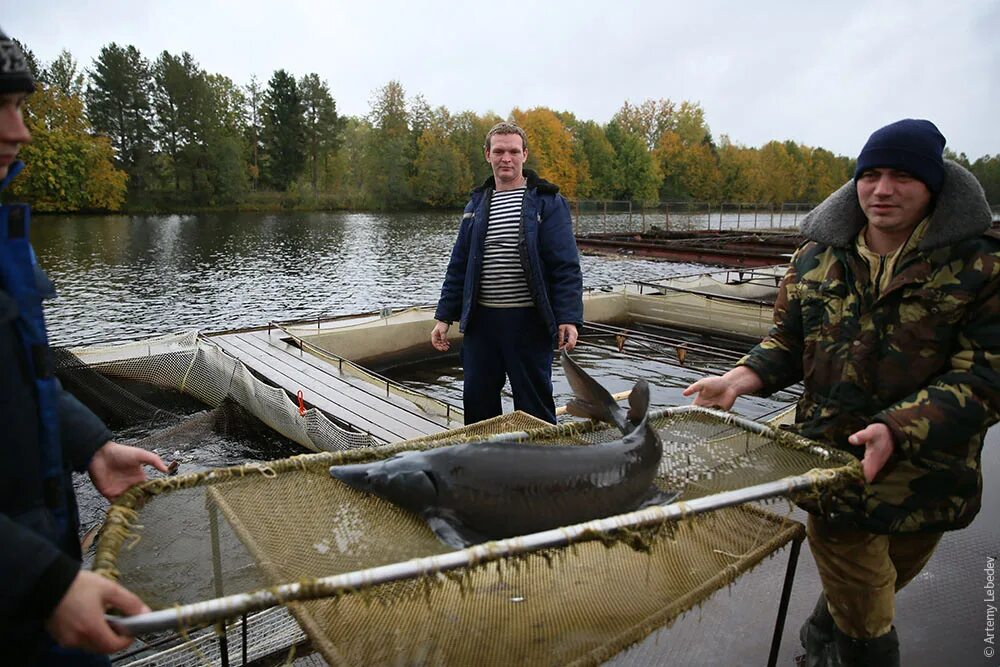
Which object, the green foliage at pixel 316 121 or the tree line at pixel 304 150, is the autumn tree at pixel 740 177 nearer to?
the tree line at pixel 304 150

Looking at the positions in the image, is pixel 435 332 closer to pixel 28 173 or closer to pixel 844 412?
pixel 844 412

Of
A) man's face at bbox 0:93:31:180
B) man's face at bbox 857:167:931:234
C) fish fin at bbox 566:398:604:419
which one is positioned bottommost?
fish fin at bbox 566:398:604:419

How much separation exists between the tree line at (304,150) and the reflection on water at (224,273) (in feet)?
40.2

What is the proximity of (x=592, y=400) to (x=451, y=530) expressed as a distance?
3.93 ft

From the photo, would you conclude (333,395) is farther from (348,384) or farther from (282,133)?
(282,133)

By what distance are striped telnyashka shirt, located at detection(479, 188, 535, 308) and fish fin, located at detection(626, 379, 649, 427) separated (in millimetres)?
1709

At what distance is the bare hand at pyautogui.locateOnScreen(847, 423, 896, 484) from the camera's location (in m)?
2.25

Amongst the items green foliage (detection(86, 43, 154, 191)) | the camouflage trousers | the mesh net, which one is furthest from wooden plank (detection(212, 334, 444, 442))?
green foliage (detection(86, 43, 154, 191))

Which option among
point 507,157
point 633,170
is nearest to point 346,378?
point 507,157

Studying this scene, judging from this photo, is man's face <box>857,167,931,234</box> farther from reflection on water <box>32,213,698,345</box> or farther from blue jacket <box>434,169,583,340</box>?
reflection on water <box>32,213,698,345</box>

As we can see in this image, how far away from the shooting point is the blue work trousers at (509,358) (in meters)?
4.73

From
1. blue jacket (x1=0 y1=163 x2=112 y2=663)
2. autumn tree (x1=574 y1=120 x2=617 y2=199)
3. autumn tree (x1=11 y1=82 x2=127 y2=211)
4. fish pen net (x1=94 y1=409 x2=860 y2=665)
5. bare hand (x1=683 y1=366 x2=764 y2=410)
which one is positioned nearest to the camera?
blue jacket (x1=0 y1=163 x2=112 y2=663)

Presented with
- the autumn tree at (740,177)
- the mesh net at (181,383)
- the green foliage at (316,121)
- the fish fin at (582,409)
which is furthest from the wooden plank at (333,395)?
the autumn tree at (740,177)

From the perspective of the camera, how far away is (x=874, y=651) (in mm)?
2590
